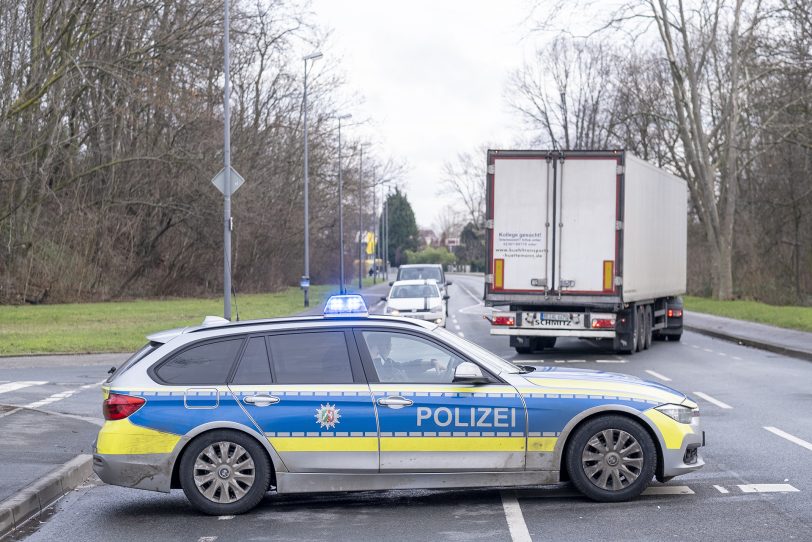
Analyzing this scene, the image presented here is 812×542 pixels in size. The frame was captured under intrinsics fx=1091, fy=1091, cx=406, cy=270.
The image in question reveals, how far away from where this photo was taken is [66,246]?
136ft

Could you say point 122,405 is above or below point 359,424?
above

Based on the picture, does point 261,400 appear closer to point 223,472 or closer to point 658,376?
point 223,472

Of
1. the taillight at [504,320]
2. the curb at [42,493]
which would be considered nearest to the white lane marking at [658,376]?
the taillight at [504,320]

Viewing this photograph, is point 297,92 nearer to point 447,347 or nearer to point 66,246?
point 66,246

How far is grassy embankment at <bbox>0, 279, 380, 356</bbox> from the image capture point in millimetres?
22750

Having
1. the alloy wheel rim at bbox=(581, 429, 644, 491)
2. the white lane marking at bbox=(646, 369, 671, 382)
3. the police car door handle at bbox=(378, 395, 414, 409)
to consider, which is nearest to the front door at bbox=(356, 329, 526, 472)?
the police car door handle at bbox=(378, 395, 414, 409)

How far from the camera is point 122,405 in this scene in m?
7.65

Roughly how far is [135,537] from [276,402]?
1.29 meters

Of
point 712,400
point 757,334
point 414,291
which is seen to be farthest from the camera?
point 414,291

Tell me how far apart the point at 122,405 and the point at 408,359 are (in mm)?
2038

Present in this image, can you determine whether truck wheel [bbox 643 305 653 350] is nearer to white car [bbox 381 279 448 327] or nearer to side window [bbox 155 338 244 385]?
white car [bbox 381 279 448 327]

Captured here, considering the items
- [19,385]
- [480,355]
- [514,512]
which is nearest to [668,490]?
[514,512]

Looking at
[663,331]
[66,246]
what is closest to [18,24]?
[66,246]

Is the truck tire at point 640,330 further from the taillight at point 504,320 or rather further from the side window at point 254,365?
the side window at point 254,365
